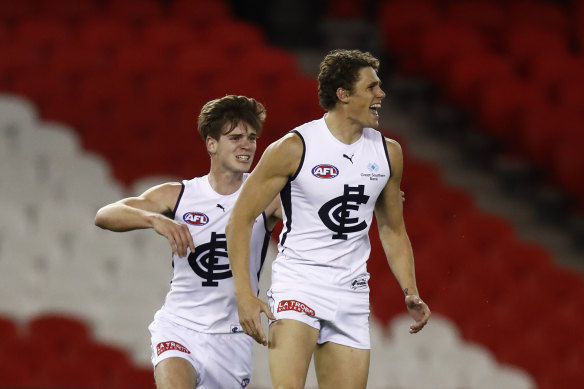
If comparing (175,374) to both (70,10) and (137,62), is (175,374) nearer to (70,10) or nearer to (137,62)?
(137,62)

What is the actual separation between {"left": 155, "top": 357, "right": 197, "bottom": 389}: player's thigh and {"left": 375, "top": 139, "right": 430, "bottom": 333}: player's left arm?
2.89 ft

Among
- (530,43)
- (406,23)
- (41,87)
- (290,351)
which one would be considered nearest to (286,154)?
(290,351)

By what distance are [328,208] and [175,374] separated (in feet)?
2.92

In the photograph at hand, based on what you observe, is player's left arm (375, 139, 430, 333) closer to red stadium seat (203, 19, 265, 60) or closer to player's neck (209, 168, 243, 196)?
player's neck (209, 168, 243, 196)

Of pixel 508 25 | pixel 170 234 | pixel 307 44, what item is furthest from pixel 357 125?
pixel 307 44

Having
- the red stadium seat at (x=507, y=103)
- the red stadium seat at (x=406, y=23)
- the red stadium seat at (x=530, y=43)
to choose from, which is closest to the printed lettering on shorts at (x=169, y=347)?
the red stadium seat at (x=507, y=103)

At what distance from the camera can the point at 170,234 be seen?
3.91 meters

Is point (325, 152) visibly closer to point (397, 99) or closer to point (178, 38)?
point (178, 38)

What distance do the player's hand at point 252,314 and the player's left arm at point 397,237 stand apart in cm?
58

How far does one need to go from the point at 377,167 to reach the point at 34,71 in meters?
4.70

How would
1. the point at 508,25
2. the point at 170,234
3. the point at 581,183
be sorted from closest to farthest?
the point at 170,234 → the point at 581,183 → the point at 508,25

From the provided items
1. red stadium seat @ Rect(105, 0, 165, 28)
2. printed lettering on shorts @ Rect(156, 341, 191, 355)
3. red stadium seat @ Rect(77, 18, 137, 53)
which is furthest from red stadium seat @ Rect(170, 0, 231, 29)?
printed lettering on shorts @ Rect(156, 341, 191, 355)

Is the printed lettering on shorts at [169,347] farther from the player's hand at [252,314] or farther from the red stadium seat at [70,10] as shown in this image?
the red stadium seat at [70,10]

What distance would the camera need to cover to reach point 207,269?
14.3ft
